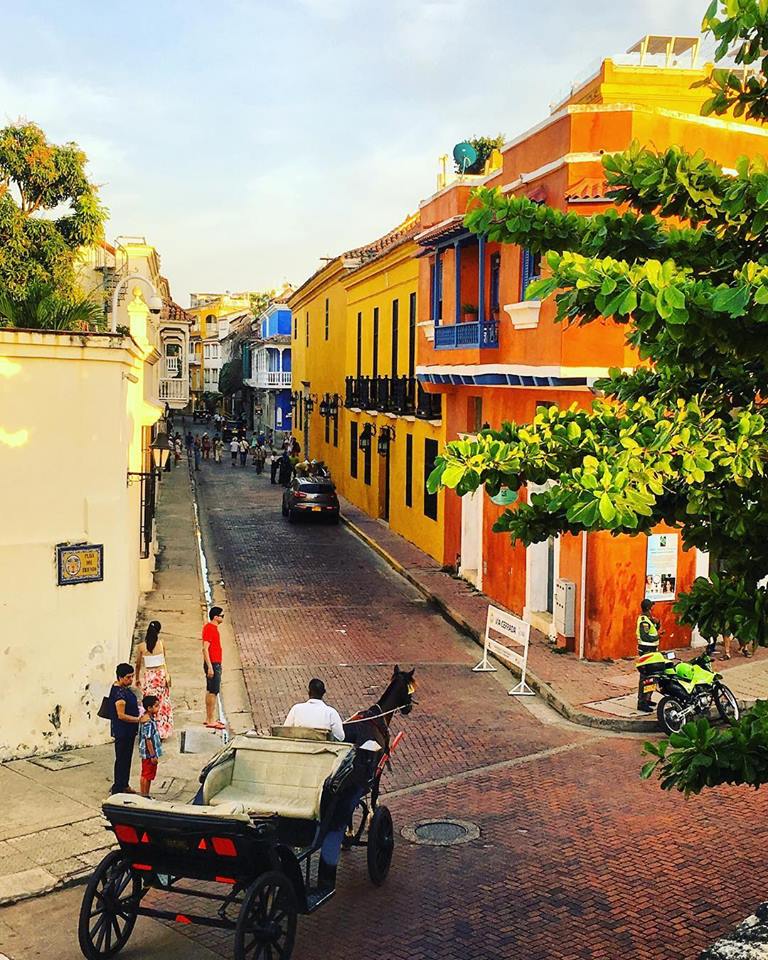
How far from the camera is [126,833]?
7.22 m

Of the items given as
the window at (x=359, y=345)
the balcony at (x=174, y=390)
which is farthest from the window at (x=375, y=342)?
the balcony at (x=174, y=390)

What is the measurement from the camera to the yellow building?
27875 millimetres

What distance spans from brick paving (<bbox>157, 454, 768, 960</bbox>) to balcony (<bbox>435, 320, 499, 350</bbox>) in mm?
5656

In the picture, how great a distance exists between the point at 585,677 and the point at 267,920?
904 centimetres

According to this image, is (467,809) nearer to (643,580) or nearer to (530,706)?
(530,706)

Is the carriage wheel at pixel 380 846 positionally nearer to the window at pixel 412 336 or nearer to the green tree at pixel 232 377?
the window at pixel 412 336

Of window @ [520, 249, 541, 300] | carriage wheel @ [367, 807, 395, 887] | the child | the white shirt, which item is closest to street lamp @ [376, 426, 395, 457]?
window @ [520, 249, 541, 300]

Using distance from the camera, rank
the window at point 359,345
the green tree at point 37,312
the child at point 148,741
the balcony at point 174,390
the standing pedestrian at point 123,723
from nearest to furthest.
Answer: the standing pedestrian at point 123,723 < the child at point 148,741 < the green tree at point 37,312 < the balcony at point 174,390 < the window at point 359,345

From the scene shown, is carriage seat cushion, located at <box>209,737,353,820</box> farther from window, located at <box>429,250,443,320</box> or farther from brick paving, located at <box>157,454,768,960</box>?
window, located at <box>429,250,443,320</box>

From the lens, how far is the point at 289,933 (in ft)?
24.4

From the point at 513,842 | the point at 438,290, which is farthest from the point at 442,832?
the point at 438,290

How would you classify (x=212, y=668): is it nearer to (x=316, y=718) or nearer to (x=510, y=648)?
(x=316, y=718)

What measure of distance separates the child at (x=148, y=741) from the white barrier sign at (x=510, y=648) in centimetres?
599

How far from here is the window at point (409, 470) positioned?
29.2 metres
